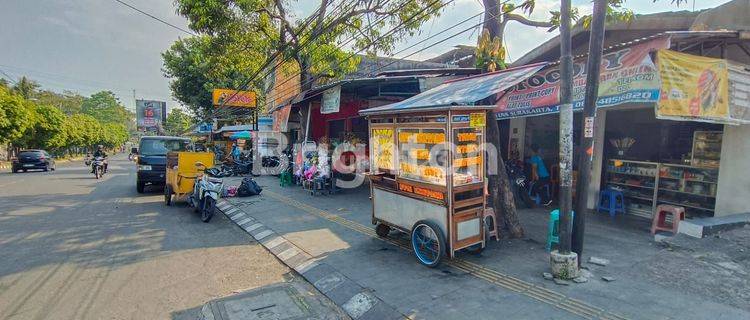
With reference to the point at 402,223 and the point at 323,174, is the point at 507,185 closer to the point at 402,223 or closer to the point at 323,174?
the point at 402,223

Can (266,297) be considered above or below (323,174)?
below

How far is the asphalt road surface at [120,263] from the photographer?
3.98m

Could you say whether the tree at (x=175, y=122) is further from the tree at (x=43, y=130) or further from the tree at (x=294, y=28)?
the tree at (x=294, y=28)

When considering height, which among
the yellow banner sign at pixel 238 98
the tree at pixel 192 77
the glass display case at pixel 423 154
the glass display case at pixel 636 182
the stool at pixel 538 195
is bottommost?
the stool at pixel 538 195

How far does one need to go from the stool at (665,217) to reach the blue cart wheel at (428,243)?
4.29 meters

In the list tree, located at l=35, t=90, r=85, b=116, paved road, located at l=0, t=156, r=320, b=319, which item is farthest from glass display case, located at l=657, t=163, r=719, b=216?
tree, located at l=35, t=90, r=85, b=116

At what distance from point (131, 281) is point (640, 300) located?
6.08 metres

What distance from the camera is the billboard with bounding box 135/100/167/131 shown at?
57094 millimetres

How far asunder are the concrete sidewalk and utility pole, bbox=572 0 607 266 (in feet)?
2.29

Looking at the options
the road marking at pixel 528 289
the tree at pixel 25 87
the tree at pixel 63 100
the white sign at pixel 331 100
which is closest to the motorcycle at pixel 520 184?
the road marking at pixel 528 289

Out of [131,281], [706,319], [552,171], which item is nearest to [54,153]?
[131,281]

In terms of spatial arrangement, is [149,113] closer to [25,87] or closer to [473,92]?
[25,87]

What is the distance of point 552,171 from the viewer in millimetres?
9695

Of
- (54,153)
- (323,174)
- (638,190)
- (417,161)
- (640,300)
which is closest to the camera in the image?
(640,300)
